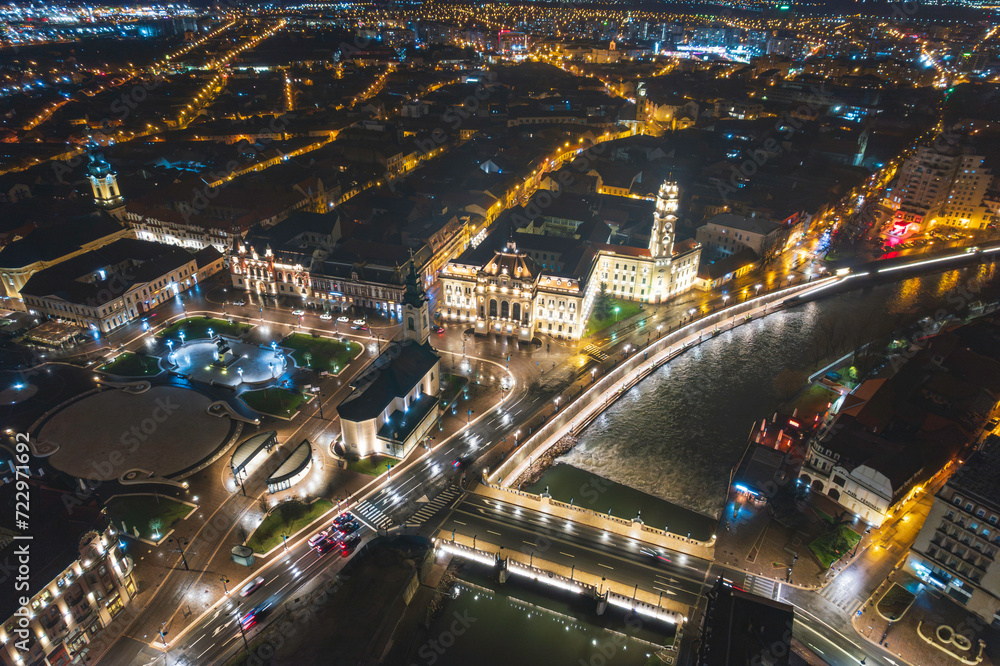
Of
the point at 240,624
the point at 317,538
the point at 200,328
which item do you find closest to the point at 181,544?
the point at 240,624

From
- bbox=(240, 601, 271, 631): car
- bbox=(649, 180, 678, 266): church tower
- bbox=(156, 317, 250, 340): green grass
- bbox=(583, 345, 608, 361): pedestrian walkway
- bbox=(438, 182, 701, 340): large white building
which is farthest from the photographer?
bbox=(649, 180, 678, 266): church tower

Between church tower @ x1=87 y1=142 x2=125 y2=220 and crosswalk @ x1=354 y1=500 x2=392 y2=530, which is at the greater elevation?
church tower @ x1=87 y1=142 x2=125 y2=220

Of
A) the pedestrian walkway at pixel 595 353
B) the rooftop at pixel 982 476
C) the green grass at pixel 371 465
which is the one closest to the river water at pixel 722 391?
the pedestrian walkway at pixel 595 353

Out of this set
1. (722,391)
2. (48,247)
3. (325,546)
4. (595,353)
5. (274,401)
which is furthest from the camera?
(48,247)

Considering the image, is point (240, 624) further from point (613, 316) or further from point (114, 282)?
point (613, 316)

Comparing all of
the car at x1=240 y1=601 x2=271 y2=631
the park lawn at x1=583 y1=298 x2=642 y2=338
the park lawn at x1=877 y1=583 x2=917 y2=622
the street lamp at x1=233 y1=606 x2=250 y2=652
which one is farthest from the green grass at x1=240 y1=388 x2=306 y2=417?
the park lawn at x1=877 y1=583 x2=917 y2=622

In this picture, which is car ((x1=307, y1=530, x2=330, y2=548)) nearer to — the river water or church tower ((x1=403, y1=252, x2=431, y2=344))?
the river water
